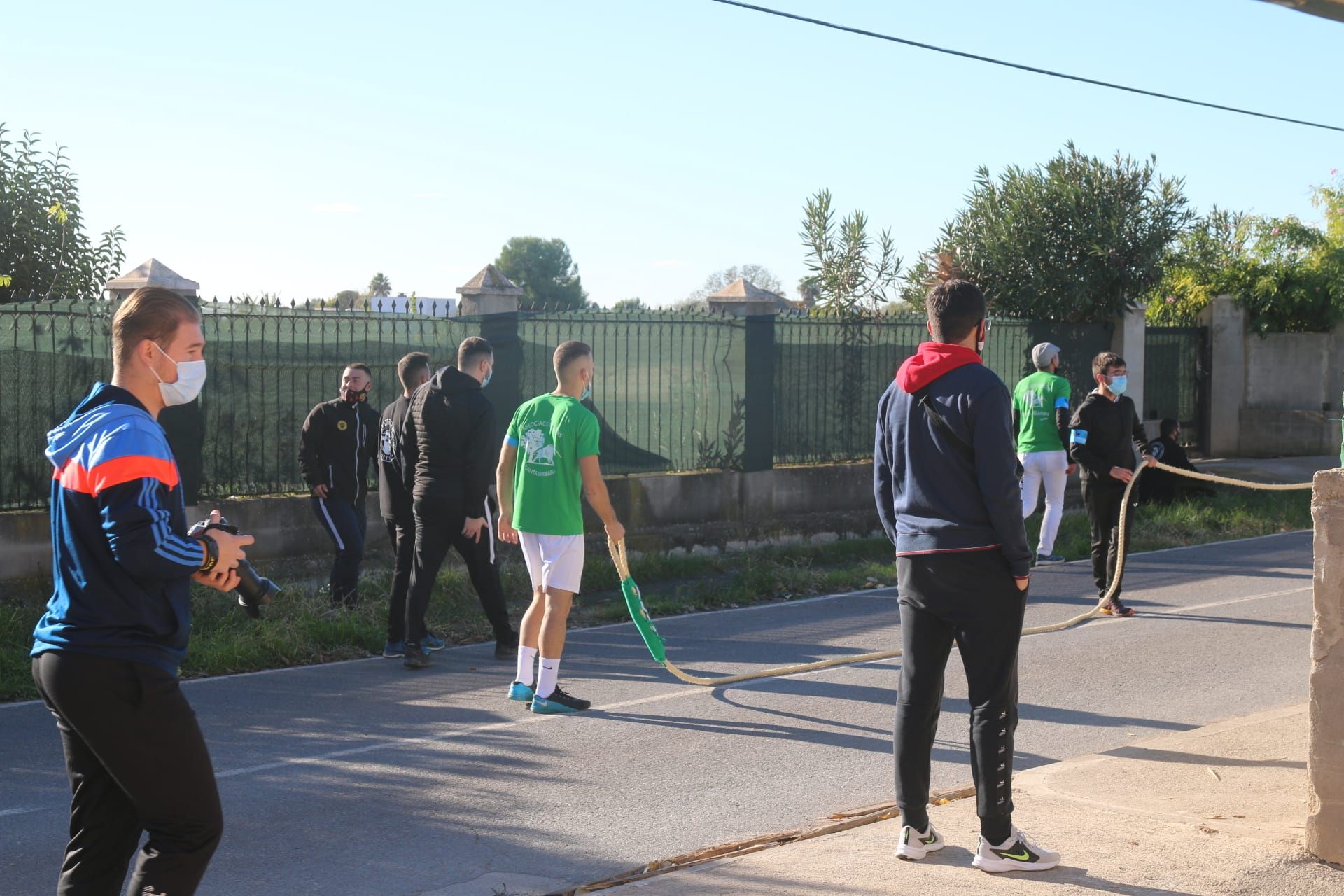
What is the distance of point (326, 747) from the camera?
6645mm

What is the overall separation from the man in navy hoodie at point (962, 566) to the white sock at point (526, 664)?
2999mm

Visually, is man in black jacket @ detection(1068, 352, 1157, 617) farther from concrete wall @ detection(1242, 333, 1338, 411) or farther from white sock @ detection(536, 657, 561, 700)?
concrete wall @ detection(1242, 333, 1338, 411)

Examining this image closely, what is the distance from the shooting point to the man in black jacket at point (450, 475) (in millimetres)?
8453

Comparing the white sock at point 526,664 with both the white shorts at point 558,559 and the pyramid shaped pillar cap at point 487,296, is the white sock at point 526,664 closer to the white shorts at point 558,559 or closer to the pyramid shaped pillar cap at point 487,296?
the white shorts at point 558,559

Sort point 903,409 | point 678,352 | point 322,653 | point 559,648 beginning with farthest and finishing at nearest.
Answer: point 678,352 < point 322,653 < point 559,648 < point 903,409

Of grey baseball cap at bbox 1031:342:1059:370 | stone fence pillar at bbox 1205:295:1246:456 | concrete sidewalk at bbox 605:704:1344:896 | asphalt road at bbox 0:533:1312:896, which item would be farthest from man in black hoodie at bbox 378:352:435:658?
stone fence pillar at bbox 1205:295:1246:456

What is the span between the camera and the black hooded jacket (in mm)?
8461

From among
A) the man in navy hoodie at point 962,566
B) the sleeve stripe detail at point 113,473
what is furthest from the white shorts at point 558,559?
the sleeve stripe detail at point 113,473

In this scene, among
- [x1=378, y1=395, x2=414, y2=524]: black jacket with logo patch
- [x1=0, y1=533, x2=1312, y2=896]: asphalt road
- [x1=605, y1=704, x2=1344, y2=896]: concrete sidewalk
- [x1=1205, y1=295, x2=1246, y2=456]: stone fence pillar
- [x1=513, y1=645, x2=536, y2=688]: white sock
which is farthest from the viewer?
[x1=1205, y1=295, x2=1246, y2=456]: stone fence pillar

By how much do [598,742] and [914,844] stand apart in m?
2.32

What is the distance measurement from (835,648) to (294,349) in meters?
5.40

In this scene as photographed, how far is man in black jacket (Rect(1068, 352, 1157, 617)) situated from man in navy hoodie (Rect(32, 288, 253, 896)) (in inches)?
310

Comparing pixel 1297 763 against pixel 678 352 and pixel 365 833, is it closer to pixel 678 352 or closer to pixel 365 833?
pixel 365 833

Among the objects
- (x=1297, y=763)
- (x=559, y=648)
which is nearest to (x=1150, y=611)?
(x=1297, y=763)
